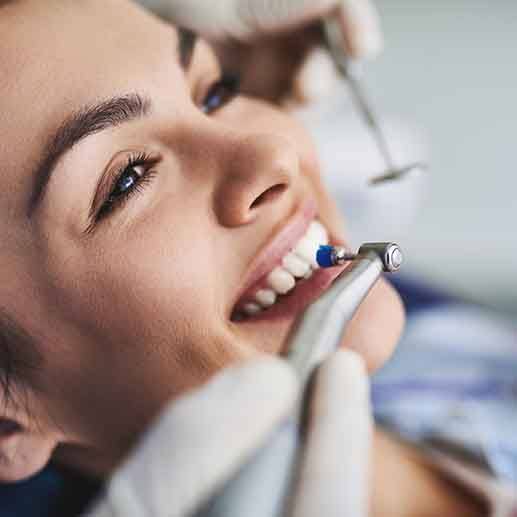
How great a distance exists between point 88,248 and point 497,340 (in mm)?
933

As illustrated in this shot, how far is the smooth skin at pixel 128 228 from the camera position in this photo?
0.76 metres

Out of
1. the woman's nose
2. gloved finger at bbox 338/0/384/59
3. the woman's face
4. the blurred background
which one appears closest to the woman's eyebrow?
the woman's face

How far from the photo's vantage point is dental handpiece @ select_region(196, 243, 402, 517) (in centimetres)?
54

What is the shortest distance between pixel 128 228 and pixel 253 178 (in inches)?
5.9

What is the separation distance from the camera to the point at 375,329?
84 cm

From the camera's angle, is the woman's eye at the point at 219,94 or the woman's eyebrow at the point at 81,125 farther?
the woman's eye at the point at 219,94

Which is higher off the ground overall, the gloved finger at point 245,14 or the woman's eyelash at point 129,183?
the gloved finger at point 245,14

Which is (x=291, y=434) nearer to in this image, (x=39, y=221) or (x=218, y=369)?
(x=218, y=369)

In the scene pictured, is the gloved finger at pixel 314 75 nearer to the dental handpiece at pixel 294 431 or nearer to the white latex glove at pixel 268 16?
the white latex glove at pixel 268 16

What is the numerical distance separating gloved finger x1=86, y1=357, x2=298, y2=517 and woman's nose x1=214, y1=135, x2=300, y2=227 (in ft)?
0.88

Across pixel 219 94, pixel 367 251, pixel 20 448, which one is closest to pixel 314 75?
pixel 219 94

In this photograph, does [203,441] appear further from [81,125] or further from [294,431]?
[81,125]

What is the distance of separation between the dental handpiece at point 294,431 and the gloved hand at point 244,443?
1cm

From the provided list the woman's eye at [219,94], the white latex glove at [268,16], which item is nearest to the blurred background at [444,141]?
the white latex glove at [268,16]
